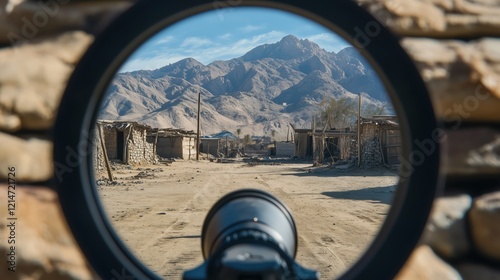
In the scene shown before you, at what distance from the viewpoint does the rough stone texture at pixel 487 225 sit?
4.37 ft

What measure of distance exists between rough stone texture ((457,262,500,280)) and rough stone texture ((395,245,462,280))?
0.03 meters

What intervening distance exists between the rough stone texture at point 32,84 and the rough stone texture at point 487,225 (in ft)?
4.20

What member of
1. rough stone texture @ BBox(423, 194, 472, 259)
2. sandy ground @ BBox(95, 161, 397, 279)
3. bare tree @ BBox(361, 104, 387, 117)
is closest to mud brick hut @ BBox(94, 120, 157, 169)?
sandy ground @ BBox(95, 161, 397, 279)

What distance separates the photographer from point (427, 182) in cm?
106

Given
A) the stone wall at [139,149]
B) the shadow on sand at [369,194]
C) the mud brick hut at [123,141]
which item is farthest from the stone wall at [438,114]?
the stone wall at [139,149]

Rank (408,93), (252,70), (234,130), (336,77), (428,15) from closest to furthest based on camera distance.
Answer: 1. (408,93)
2. (428,15)
3. (234,130)
4. (336,77)
5. (252,70)

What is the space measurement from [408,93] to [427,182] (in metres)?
0.21

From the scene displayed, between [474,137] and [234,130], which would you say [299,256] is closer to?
[474,137]

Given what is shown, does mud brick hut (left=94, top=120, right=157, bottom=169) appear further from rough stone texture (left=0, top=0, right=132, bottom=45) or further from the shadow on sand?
rough stone texture (left=0, top=0, right=132, bottom=45)

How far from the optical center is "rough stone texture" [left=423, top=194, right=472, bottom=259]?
1342mm

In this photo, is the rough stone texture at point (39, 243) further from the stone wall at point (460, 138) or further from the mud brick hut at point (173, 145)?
the mud brick hut at point (173, 145)

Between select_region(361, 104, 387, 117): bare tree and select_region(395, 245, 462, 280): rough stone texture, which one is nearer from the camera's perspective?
select_region(395, 245, 462, 280): rough stone texture

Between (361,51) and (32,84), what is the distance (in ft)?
3.12

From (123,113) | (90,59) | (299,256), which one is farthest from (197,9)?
(123,113)
